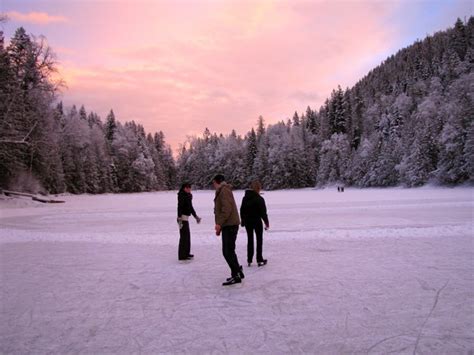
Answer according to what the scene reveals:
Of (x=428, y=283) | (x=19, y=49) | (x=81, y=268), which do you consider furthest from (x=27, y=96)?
(x=428, y=283)

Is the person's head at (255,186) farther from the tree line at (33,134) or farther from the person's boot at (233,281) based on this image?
the tree line at (33,134)

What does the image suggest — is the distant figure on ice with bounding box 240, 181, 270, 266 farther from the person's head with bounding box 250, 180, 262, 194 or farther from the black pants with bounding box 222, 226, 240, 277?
the black pants with bounding box 222, 226, 240, 277

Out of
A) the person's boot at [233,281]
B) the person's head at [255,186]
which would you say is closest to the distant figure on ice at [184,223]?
the person's head at [255,186]

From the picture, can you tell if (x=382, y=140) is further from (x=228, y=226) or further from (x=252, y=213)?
(x=228, y=226)

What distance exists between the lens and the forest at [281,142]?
127 feet

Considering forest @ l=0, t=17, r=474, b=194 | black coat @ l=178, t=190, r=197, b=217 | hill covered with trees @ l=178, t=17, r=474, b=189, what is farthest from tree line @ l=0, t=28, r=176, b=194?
hill covered with trees @ l=178, t=17, r=474, b=189

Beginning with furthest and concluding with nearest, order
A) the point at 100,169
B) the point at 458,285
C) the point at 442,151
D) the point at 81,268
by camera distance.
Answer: the point at 100,169, the point at 442,151, the point at 81,268, the point at 458,285

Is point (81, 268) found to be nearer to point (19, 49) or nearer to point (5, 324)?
point (5, 324)

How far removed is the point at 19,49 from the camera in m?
41.2

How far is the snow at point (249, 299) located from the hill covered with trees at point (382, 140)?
4627 cm

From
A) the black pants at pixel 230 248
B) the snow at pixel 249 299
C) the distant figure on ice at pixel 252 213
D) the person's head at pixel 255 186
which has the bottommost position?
the snow at pixel 249 299

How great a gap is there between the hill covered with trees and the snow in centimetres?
4627

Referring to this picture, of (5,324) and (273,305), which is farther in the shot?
(273,305)

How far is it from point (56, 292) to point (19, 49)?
43.3 metres
